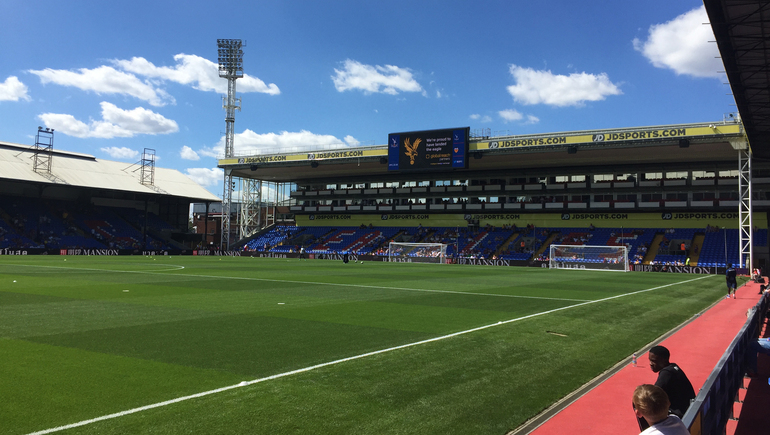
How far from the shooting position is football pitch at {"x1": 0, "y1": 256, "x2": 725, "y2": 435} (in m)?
5.57

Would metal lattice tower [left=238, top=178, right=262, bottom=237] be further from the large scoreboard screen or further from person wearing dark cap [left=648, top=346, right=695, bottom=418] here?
person wearing dark cap [left=648, top=346, right=695, bottom=418]

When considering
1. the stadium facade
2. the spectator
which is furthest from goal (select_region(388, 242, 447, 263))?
the spectator

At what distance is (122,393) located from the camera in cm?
620

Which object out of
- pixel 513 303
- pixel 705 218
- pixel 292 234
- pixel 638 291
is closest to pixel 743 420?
pixel 513 303

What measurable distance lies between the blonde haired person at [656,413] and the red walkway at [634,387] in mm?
2640

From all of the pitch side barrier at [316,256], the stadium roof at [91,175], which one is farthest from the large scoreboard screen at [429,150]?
the stadium roof at [91,175]

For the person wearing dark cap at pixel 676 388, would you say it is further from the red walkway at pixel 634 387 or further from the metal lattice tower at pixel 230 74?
the metal lattice tower at pixel 230 74

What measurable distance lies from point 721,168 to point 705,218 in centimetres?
597

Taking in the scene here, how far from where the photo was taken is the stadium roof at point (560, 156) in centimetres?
4394

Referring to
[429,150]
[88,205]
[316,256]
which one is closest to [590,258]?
[429,150]

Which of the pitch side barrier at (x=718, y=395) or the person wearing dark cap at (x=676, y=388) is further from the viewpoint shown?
the person wearing dark cap at (x=676, y=388)

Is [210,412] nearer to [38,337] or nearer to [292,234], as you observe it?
[38,337]

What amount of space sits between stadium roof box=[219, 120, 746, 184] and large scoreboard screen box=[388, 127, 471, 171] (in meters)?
1.69

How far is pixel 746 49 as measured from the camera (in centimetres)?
1747
